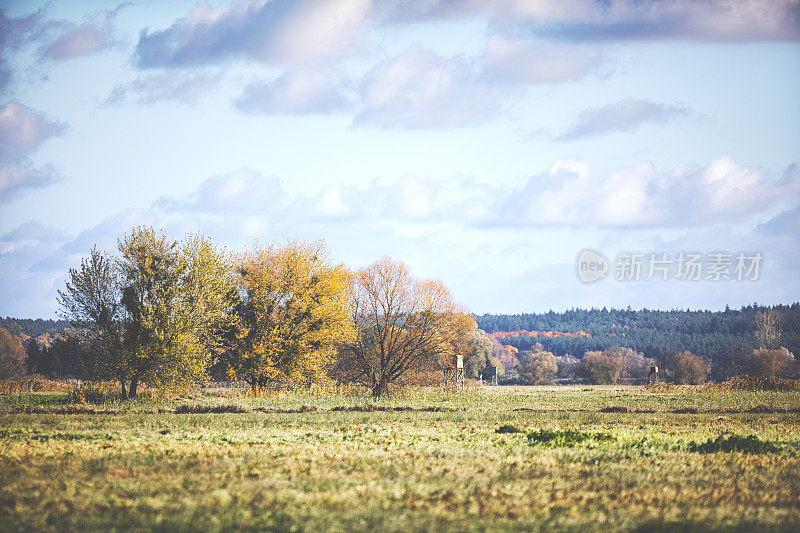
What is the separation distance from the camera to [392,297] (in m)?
51.4

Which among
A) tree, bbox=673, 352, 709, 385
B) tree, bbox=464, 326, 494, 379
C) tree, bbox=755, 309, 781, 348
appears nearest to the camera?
tree, bbox=464, 326, 494, 379

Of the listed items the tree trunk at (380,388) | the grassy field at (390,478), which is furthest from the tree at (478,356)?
the grassy field at (390,478)

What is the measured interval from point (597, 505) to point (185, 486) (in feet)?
21.0

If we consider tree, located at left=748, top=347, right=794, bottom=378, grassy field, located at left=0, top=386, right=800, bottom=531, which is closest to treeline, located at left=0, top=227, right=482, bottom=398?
grassy field, located at left=0, top=386, right=800, bottom=531

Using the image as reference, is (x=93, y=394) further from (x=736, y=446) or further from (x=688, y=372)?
(x=688, y=372)

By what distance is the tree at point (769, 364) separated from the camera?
109938 millimetres

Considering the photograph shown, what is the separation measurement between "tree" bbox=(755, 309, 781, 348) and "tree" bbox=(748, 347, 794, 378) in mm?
29576

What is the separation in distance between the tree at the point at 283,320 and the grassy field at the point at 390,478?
25073 mm

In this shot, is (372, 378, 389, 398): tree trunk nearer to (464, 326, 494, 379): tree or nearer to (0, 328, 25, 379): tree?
(464, 326, 494, 379): tree

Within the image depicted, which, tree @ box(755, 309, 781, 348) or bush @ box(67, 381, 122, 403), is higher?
tree @ box(755, 309, 781, 348)

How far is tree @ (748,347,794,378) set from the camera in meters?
110

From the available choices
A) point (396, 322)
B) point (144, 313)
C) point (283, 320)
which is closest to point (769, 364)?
point (396, 322)

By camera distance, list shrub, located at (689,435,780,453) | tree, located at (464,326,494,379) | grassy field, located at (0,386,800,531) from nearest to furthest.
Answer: grassy field, located at (0,386,800,531) → shrub, located at (689,435,780,453) → tree, located at (464,326,494,379)

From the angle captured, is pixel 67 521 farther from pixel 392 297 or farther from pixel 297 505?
pixel 392 297
